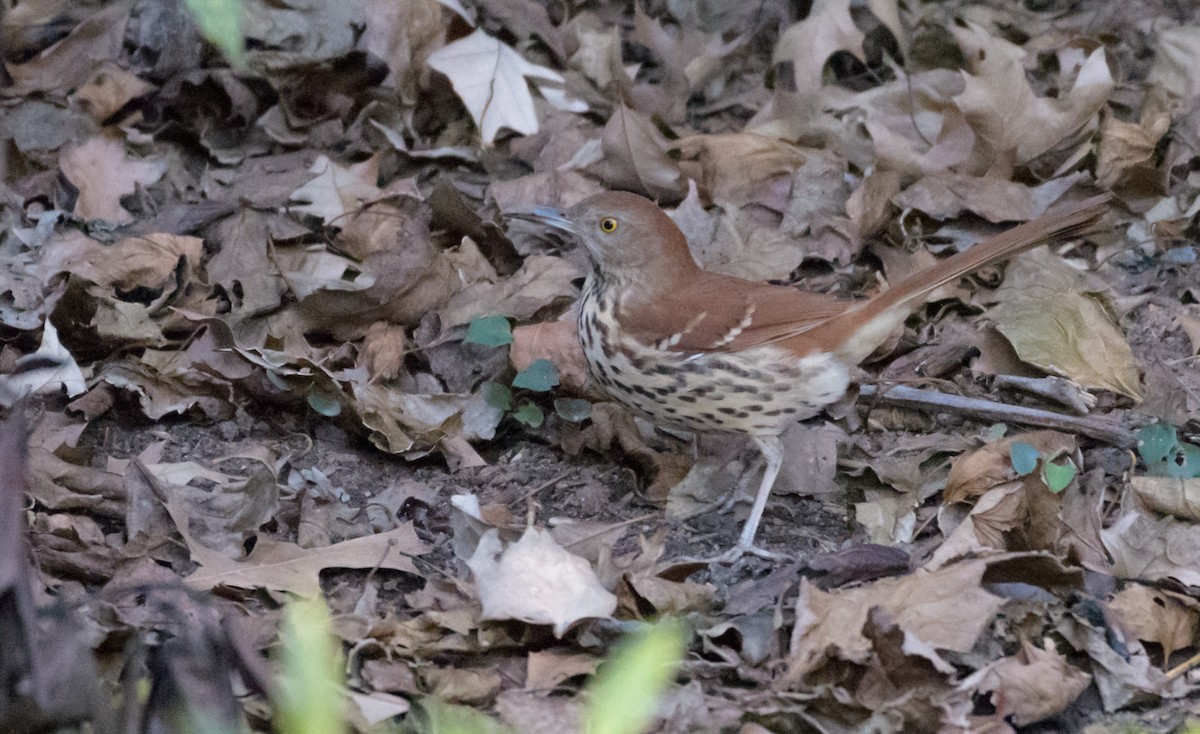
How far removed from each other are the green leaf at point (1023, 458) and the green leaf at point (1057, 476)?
1.5 inches

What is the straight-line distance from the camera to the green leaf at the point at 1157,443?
367 cm

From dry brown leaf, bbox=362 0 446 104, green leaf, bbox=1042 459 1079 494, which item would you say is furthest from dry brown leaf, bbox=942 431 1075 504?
dry brown leaf, bbox=362 0 446 104

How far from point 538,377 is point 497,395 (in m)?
0.17

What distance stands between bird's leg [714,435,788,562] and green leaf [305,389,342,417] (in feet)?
4.19

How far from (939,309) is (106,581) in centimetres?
A: 299

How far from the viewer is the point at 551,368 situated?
410 cm

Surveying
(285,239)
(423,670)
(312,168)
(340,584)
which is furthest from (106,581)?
(312,168)

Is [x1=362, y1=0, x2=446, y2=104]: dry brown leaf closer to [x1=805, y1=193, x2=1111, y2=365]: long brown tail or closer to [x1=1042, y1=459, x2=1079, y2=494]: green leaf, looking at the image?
[x1=805, y1=193, x2=1111, y2=365]: long brown tail

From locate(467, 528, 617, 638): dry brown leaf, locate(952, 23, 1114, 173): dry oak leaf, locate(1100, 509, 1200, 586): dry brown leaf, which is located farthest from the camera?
locate(952, 23, 1114, 173): dry oak leaf

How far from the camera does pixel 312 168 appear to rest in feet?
16.7

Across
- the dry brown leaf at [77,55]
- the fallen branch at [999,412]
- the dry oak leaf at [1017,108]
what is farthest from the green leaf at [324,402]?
the dry oak leaf at [1017,108]

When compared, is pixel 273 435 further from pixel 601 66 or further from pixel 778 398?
pixel 601 66

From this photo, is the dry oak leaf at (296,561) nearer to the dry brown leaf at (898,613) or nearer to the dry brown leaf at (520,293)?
the dry brown leaf at (898,613)

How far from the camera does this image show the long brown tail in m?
3.81
